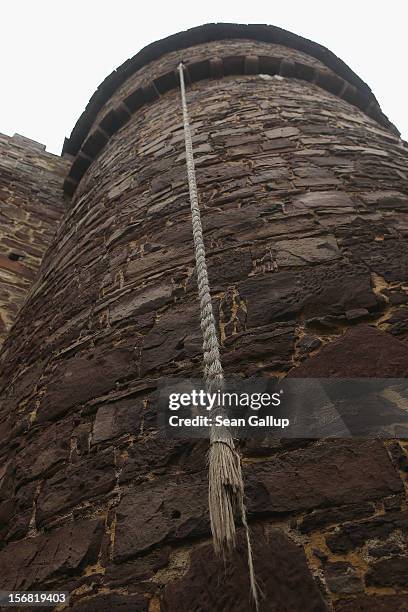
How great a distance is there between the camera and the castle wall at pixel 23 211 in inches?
175

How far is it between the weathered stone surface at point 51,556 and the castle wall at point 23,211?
258 centimetres

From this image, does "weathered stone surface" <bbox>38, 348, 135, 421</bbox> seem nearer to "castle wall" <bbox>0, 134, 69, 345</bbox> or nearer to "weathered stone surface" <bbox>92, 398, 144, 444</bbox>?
"weathered stone surface" <bbox>92, 398, 144, 444</bbox>

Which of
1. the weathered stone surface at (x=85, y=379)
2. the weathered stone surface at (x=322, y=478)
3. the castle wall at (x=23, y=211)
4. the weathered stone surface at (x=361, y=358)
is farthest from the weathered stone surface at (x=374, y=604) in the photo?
the castle wall at (x=23, y=211)

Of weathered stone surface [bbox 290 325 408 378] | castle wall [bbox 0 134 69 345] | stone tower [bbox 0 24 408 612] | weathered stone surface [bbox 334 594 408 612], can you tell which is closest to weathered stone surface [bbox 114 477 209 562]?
stone tower [bbox 0 24 408 612]

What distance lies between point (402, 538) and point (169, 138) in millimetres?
3051

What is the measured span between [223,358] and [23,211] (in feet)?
15.5

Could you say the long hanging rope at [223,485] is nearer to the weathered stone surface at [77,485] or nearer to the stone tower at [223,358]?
the stone tower at [223,358]

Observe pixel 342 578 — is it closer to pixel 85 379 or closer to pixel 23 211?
pixel 85 379

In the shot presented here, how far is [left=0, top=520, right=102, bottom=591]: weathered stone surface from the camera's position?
1.35 m

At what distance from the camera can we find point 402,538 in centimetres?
111

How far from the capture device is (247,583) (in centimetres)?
112

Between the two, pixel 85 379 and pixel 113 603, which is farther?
pixel 85 379

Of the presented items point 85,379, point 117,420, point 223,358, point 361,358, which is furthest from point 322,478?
point 85,379

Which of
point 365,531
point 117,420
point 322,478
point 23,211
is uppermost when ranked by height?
point 23,211
